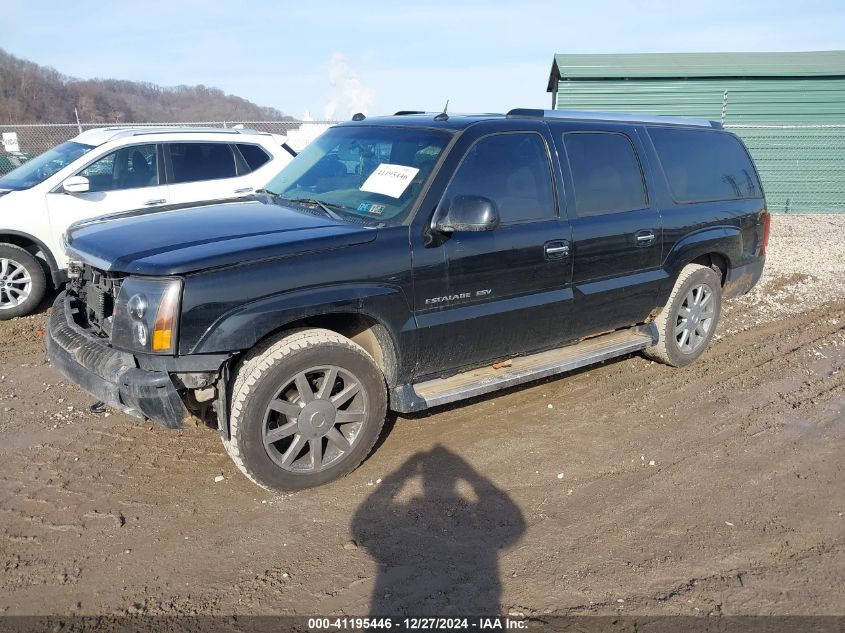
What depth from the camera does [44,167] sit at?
7.20 m

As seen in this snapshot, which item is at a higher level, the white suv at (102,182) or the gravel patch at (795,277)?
the white suv at (102,182)

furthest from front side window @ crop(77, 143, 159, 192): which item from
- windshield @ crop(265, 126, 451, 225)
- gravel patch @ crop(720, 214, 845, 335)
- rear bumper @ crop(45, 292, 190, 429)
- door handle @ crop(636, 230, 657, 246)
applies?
gravel patch @ crop(720, 214, 845, 335)

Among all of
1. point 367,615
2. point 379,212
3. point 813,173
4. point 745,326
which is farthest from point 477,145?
point 813,173

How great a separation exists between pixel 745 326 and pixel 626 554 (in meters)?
4.64

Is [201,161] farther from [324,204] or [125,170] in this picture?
[324,204]

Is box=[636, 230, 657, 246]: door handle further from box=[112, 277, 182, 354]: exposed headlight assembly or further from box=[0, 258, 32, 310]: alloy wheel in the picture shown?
box=[0, 258, 32, 310]: alloy wheel

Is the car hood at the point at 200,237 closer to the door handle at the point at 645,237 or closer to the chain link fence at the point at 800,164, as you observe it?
the door handle at the point at 645,237

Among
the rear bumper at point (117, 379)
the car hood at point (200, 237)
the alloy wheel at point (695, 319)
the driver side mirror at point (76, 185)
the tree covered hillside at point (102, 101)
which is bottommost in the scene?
the alloy wheel at point (695, 319)

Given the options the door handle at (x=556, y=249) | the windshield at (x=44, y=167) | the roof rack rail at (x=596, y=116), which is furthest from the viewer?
the windshield at (x=44, y=167)

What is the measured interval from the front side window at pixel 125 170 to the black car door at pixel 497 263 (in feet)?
15.5

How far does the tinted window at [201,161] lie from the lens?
750cm

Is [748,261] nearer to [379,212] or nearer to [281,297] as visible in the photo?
[379,212]

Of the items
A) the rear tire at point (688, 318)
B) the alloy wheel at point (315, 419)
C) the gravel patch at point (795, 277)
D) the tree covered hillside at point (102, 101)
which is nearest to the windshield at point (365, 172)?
the alloy wheel at point (315, 419)

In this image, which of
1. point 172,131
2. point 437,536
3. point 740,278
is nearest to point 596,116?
point 740,278
